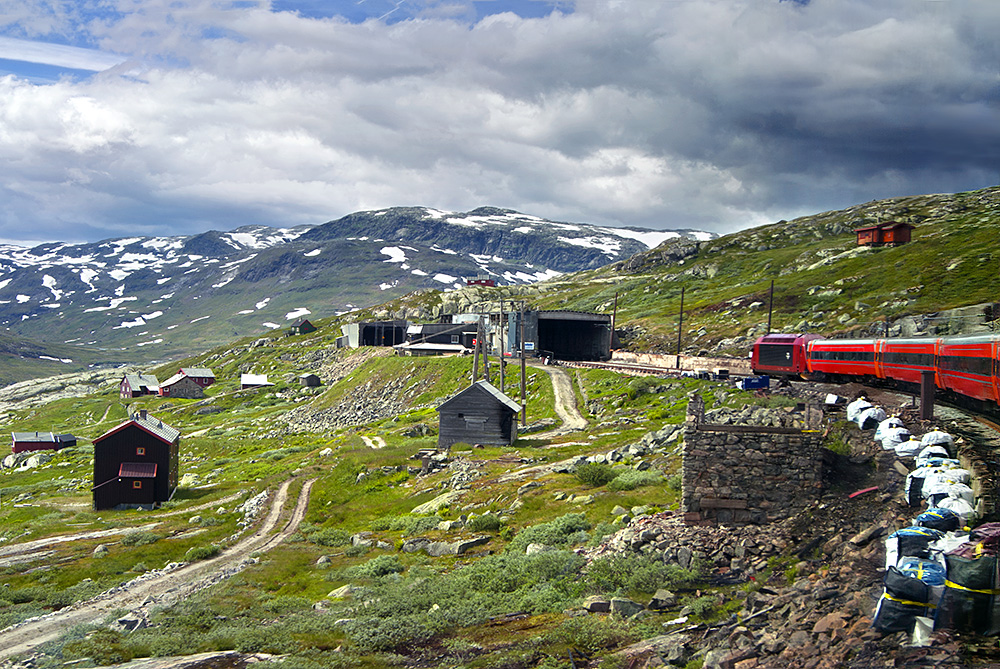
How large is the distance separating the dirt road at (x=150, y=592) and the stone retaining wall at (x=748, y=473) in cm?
2324

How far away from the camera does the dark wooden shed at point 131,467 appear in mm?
57719

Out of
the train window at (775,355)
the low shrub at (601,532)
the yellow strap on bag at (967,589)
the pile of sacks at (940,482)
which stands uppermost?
the train window at (775,355)

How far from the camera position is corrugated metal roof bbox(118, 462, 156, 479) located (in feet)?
190

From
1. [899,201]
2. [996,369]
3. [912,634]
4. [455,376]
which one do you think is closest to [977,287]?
[455,376]

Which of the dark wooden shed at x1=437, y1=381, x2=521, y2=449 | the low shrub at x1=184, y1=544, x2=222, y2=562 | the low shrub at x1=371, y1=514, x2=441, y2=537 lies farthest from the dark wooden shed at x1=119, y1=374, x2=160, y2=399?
the low shrub at x1=371, y1=514, x2=441, y2=537

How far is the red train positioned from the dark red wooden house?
9295cm

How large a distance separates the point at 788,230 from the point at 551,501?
18247 centimetres

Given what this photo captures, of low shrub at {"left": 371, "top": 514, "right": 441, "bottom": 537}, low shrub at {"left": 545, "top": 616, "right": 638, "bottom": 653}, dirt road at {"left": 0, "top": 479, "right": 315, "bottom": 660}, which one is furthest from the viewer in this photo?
low shrub at {"left": 371, "top": 514, "right": 441, "bottom": 537}

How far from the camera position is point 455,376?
92812 mm

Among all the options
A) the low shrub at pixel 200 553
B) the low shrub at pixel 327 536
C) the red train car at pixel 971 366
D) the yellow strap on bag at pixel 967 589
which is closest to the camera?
the yellow strap on bag at pixel 967 589

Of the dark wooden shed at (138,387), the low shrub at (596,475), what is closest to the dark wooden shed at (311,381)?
the dark wooden shed at (138,387)

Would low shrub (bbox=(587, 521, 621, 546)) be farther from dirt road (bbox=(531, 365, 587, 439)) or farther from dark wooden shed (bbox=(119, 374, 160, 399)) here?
dark wooden shed (bbox=(119, 374, 160, 399))

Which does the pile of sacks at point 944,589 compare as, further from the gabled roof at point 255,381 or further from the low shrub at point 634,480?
the gabled roof at point 255,381

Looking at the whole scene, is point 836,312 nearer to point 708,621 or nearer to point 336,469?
point 336,469
